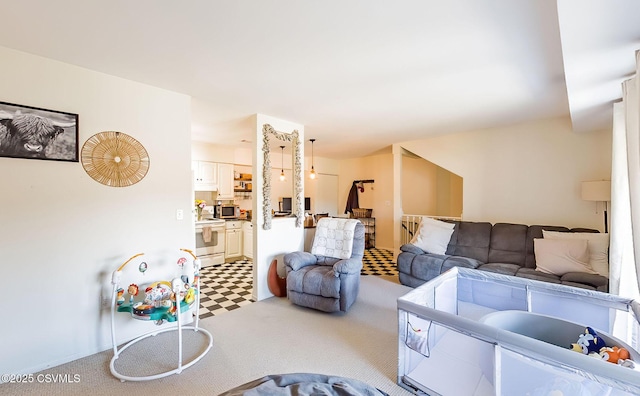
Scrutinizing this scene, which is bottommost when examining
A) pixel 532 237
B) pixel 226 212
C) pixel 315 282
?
pixel 315 282

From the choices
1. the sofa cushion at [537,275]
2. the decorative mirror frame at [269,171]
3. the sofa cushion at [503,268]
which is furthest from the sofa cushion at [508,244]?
the decorative mirror frame at [269,171]

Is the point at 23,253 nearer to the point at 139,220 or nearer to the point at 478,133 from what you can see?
the point at 139,220

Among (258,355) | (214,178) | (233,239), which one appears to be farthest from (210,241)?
(258,355)

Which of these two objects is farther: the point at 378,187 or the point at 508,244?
the point at 378,187

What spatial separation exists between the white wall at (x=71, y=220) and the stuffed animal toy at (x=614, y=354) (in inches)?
136

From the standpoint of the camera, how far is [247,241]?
5.45 metres

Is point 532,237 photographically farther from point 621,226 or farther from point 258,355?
point 258,355

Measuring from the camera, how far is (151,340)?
252 centimetres

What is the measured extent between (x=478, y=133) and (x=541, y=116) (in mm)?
881

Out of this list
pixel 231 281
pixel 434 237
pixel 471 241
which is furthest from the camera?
pixel 231 281

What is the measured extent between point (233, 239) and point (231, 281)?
4.17ft

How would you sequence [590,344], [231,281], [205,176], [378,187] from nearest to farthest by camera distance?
[590,344], [231,281], [205,176], [378,187]

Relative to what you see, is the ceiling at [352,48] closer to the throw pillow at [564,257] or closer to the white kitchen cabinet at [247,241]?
the throw pillow at [564,257]

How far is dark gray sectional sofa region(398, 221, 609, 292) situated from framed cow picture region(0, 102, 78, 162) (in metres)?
4.03
